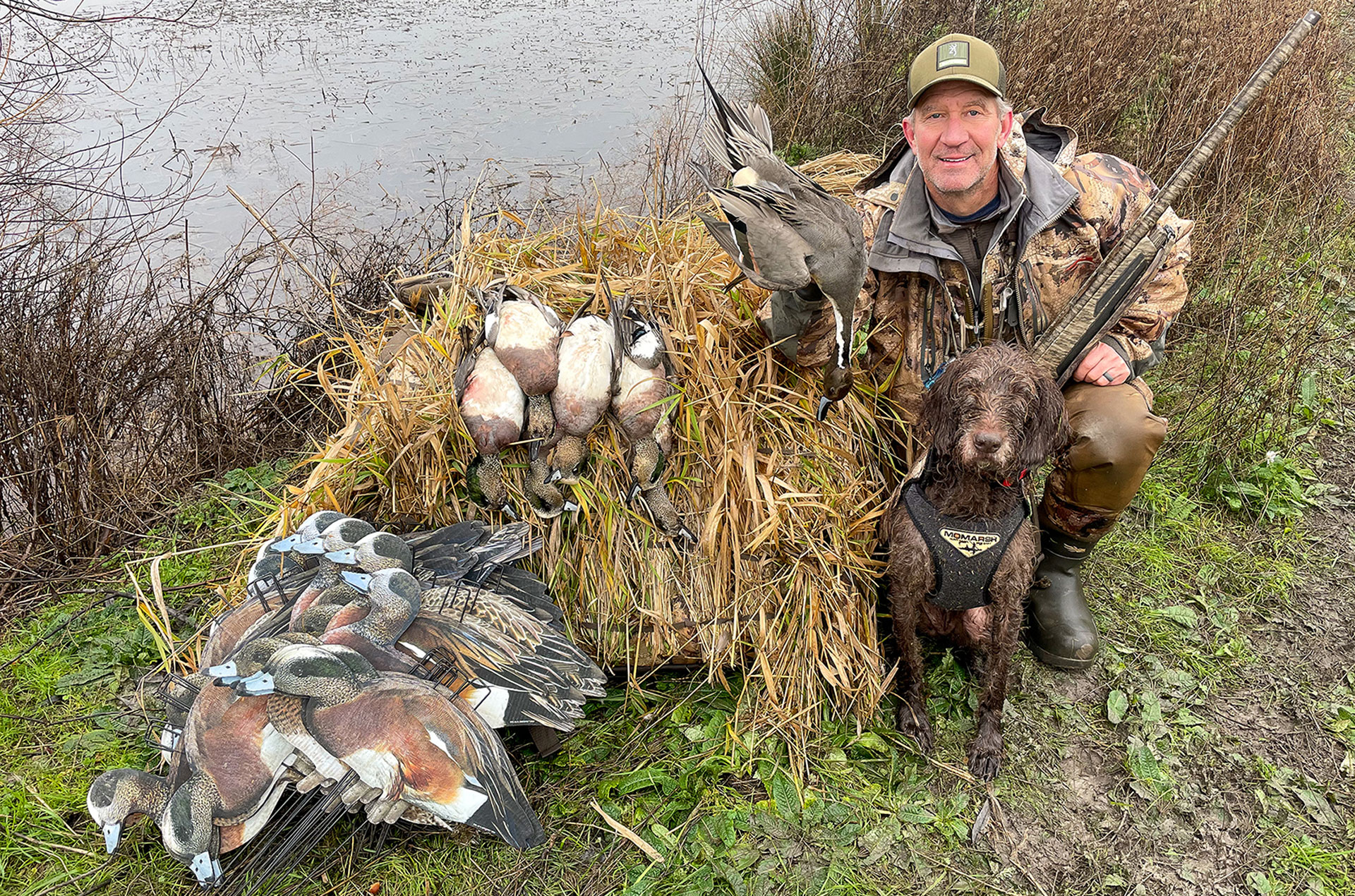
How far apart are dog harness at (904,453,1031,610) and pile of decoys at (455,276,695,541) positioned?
33.0 inches

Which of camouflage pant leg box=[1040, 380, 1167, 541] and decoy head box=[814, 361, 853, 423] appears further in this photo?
camouflage pant leg box=[1040, 380, 1167, 541]

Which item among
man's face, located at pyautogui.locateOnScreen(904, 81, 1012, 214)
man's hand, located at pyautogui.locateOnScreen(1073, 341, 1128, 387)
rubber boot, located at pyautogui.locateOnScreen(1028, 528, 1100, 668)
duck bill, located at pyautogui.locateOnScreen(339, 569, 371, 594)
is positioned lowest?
rubber boot, located at pyautogui.locateOnScreen(1028, 528, 1100, 668)

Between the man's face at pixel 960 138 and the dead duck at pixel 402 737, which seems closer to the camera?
the dead duck at pixel 402 737

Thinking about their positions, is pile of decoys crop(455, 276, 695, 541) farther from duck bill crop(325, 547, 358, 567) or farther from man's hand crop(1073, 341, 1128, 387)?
man's hand crop(1073, 341, 1128, 387)

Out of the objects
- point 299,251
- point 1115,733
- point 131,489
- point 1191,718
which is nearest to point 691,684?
point 1115,733

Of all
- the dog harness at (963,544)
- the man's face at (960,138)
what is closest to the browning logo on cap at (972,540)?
the dog harness at (963,544)

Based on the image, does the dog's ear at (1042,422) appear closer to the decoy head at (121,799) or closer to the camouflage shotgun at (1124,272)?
the camouflage shotgun at (1124,272)

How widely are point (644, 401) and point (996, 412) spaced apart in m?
1.12

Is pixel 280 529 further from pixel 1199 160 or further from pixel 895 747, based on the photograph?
pixel 1199 160

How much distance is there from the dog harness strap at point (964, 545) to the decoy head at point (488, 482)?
1406 millimetres

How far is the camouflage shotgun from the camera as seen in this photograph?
8.44ft

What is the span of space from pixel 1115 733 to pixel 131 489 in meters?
4.51

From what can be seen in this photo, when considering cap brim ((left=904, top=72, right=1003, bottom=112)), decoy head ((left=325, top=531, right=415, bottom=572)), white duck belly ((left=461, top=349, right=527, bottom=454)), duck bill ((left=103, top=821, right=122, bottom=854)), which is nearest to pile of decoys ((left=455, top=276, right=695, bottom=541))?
white duck belly ((left=461, top=349, right=527, bottom=454))

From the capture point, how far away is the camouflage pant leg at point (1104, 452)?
3.01 m
